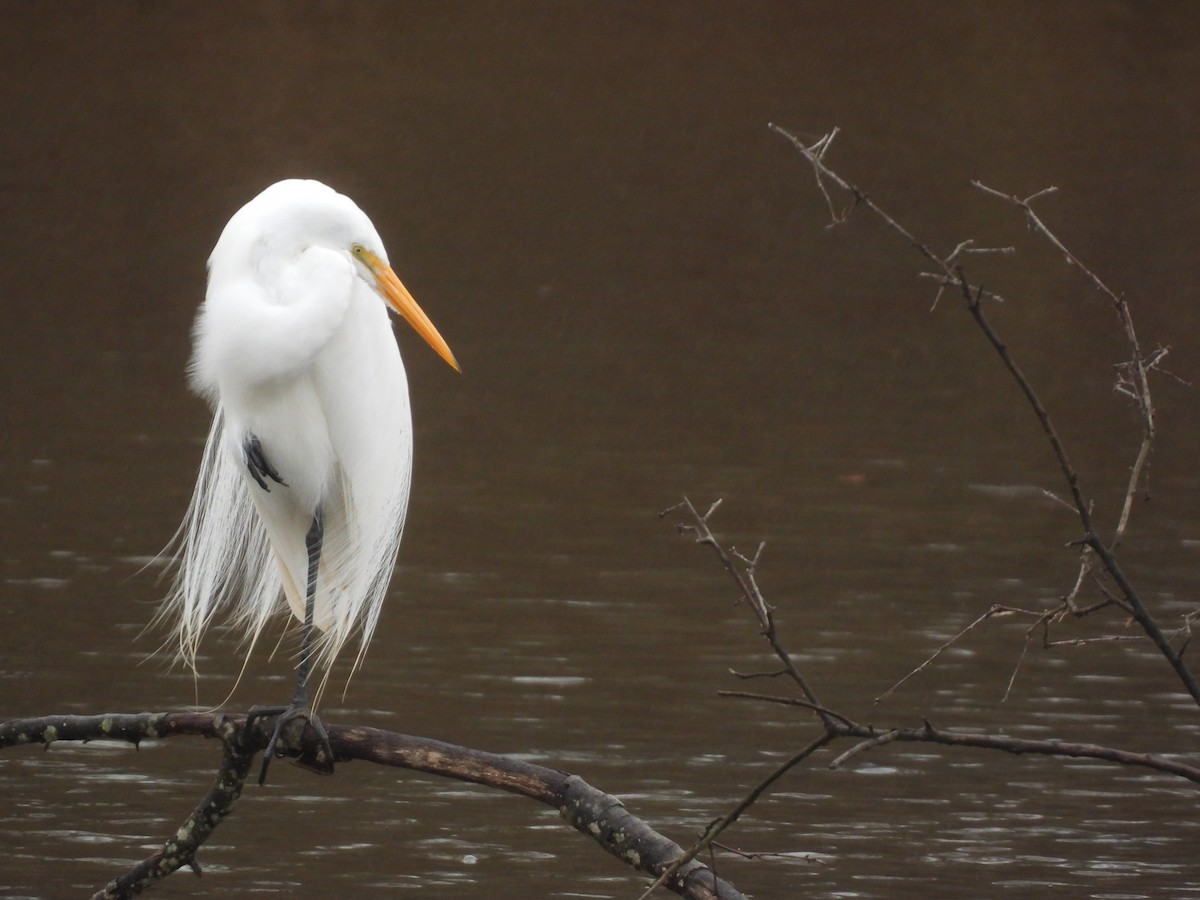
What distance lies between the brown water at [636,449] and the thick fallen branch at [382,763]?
152 cm

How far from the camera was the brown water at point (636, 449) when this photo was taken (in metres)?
5.40

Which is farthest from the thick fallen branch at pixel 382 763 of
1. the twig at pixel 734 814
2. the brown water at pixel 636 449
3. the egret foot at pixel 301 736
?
the brown water at pixel 636 449

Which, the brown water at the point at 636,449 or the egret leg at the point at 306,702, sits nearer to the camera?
the egret leg at the point at 306,702

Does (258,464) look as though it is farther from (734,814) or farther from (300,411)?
(734,814)

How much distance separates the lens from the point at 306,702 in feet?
12.4

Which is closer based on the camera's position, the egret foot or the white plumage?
the egret foot

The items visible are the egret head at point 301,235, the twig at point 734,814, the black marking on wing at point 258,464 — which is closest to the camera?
the twig at point 734,814

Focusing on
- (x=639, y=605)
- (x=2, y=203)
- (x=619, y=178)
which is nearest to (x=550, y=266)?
(x=619, y=178)

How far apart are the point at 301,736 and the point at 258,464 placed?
654 millimetres

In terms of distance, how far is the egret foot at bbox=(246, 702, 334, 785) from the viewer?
3.55 m

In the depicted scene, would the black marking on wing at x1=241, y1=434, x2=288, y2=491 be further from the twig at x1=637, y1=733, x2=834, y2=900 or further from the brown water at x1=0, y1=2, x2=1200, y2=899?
the twig at x1=637, y1=733, x2=834, y2=900

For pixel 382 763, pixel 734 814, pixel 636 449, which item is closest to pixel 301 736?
pixel 382 763

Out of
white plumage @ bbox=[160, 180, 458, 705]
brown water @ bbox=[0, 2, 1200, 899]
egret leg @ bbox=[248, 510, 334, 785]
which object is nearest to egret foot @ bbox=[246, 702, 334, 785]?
egret leg @ bbox=[248, 510, 334, 785]

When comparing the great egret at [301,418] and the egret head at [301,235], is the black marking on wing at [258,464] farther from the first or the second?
the egret head at [301,235]
